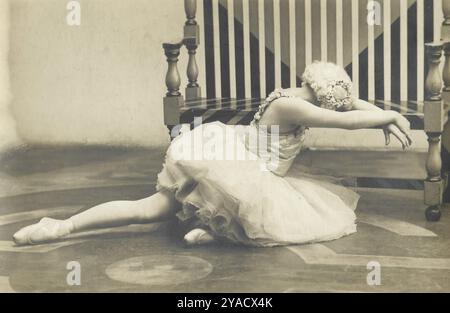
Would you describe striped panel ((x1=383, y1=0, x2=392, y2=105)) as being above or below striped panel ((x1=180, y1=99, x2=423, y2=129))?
above

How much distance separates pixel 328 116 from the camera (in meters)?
3.26

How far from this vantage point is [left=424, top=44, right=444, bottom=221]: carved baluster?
3418mm

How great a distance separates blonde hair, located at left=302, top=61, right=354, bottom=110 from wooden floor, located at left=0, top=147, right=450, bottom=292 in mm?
589

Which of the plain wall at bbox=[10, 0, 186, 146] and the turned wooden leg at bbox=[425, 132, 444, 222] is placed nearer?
the turned wooden leg at bbox=[425, 132, 444, 222]

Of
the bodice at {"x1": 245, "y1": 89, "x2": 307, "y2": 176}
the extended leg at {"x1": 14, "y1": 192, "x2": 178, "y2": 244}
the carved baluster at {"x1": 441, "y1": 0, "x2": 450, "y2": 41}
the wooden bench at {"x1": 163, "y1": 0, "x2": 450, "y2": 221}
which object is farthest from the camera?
the carved baluster at {"x1": 441, "y1": 0, "x2": 450, "y2": 41}

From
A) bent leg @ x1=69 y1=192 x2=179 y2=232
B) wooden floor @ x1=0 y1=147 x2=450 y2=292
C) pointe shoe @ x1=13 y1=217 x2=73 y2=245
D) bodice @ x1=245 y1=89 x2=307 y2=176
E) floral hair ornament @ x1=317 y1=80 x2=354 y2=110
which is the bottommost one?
wooden floor @ x1=0 y1=147 x2=450 y2=292

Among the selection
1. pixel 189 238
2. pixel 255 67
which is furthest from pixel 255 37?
pixel 189 238

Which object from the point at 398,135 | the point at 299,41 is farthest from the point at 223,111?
the point at 398,135

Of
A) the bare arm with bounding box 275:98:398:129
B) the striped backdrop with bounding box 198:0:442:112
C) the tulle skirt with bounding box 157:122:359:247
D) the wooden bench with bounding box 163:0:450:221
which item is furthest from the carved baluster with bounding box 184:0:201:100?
the bare arm with bounding box 275:98:398:129

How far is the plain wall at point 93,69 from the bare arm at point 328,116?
166cm

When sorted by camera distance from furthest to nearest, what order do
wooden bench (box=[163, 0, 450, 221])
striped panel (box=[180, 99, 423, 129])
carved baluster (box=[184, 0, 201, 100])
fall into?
carved baluster (box=[184, 0, 201, 100])
striped panel (box=[180, 99, 423, 129])
wooden bench (box=[163, 0, 450, 221])

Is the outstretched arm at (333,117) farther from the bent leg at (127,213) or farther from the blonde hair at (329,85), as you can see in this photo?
the bent leg at (127,213)

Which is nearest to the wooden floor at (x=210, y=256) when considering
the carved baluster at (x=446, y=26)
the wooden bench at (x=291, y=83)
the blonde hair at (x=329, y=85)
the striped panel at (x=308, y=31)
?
the wooden bench at (x=291, y=83)

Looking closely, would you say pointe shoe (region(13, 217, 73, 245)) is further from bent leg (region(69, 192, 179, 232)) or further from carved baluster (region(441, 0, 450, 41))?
carved baluster (region(441, 0, 450, 41))
